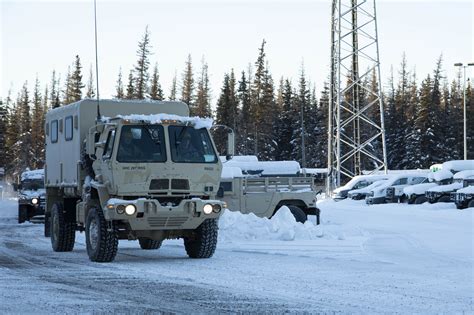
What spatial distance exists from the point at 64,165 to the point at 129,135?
340 centimetres

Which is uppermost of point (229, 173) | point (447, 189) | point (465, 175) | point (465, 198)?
point (229, 173)

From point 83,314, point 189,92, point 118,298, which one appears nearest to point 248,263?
point 118,298

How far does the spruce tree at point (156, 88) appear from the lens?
340ft

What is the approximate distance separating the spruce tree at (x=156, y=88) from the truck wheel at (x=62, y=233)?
274 ft

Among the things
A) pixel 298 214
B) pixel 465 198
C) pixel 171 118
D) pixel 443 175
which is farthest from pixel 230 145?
pixel 443 175

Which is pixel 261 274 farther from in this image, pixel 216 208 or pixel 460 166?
pixel 460 166

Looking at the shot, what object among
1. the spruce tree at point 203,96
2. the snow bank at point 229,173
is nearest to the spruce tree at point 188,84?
the spruce tree at point 203,96

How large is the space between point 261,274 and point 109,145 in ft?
13.0

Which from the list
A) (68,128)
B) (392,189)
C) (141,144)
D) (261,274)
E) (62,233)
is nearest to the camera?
(261,274)

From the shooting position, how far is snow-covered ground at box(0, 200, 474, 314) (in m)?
9.66

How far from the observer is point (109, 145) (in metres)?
14.9

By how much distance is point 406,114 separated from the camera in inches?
4003

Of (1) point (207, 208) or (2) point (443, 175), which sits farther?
(2) point (443, 175)

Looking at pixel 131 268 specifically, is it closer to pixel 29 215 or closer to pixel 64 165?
pixel 64 165
